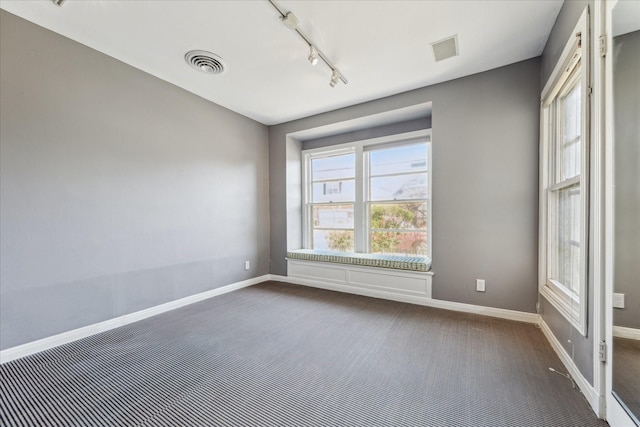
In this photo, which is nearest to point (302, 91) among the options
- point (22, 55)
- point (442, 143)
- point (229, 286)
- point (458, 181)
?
point (442, 143)

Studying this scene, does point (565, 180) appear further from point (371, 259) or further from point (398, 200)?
point (371, 259)

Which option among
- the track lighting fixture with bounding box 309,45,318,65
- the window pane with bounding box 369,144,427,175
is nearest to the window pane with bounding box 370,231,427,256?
the window pane with bounding box 369,144,427,175

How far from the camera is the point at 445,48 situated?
2.38 meters

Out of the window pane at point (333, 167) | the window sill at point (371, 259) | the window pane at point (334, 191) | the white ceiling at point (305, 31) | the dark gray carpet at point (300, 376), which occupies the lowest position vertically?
the dark gray carpet at point (300, 376)

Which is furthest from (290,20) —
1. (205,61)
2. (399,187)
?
(399,187)

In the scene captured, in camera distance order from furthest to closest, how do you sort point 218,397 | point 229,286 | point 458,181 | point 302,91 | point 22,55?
point 229,286 < point 302,91 < point 458,181 < point 22,55 < point 218,397

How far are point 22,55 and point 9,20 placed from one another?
24 cm

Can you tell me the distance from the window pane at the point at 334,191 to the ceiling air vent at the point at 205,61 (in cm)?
231

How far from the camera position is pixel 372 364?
1.88 meters

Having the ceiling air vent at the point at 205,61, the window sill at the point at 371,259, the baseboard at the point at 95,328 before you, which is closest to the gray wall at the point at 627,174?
the window sill at the point at 371,259

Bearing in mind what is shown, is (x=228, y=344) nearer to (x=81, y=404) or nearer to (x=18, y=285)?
(x=81, y=404)

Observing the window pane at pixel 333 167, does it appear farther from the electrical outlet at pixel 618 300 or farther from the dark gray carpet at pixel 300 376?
the electrical outlet at pixel 618 300

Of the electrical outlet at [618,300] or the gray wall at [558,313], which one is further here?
→ the gray wall at [558,313]

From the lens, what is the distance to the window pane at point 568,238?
1.81m
